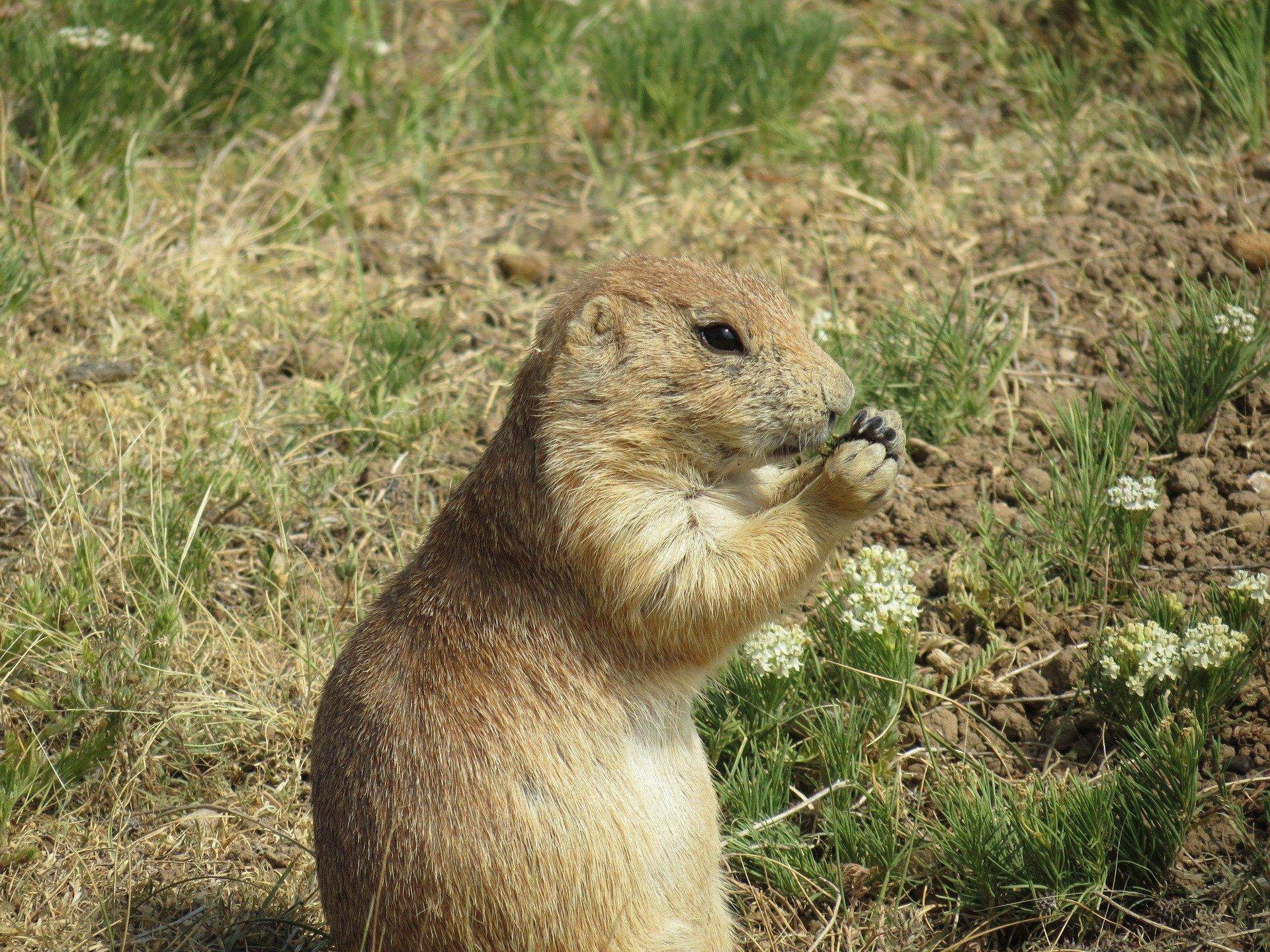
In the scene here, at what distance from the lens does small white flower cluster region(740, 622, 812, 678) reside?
3.70m

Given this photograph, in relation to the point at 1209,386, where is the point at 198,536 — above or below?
below

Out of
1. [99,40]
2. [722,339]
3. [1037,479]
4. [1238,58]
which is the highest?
[99,40]

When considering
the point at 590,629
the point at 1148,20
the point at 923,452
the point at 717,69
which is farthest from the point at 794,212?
the point at 590,629

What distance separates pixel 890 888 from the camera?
360 centimetres

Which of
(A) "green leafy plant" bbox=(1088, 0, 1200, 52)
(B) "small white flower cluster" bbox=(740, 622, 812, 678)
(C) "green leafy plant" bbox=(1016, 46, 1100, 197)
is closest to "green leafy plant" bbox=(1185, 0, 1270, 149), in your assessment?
(A) "green leafy plant" bbox=(1088, 0, 1200, 52)

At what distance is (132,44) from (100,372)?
150 cm

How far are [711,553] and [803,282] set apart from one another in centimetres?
258

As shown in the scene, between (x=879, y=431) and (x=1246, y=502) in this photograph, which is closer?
(x=879, y=431)

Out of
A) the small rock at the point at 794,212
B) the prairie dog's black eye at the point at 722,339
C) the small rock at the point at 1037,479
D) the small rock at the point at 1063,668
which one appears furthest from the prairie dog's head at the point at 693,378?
the small rock at the point at 794,212

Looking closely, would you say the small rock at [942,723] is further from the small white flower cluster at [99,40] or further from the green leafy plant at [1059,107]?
the small white flower cluster at [99,40]

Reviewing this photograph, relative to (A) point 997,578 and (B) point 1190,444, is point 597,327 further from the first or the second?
(B) point 1190,444

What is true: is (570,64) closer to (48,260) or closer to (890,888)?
(48,260)

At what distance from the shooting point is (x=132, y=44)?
553cm

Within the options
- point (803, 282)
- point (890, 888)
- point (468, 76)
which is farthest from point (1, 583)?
point (468, 76)
